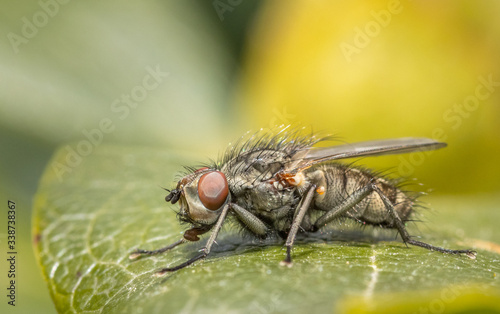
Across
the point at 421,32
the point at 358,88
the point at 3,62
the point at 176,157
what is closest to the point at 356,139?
the point at 358,88

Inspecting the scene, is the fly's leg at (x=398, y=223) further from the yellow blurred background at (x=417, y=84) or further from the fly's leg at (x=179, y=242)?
the fly's leg at (x=179, y=242)

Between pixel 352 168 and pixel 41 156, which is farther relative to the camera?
pixel 41 156

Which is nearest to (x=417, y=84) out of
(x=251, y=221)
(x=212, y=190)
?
(x=251, y=221)

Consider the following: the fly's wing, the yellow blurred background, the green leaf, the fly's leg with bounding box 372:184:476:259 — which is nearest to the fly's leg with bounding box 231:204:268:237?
the green leaf

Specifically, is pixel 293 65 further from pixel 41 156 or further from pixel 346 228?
pixel 41 156

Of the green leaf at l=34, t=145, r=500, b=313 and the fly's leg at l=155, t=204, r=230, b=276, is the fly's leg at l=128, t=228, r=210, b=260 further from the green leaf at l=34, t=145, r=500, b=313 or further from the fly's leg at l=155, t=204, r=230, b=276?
the fly's leg at l=155, t=204, r=230, b=276

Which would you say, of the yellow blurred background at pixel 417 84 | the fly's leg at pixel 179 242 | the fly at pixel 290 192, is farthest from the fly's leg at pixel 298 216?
the yellow blurred background at pixel 417 84
